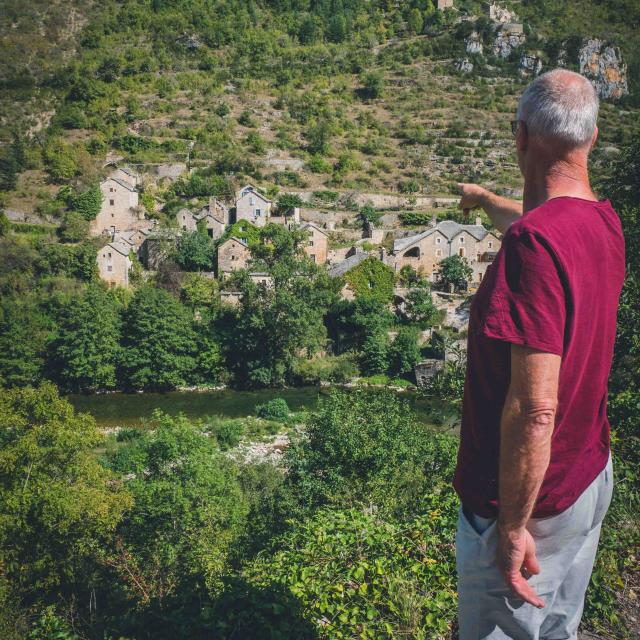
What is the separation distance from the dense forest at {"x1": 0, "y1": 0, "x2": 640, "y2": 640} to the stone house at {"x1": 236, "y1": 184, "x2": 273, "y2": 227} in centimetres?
178

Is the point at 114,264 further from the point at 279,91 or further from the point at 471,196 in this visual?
the point at 279,91

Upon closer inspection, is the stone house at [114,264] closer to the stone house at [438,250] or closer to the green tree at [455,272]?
→ the stone house at [438,250]

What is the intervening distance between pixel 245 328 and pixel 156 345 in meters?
3.53

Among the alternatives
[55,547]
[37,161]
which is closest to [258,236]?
[37,161]

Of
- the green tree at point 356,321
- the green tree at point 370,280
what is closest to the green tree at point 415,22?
the green tree at point 370,280

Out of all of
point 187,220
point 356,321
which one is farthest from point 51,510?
point 187,220

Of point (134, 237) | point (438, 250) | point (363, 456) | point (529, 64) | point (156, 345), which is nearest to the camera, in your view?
point (363, 456)

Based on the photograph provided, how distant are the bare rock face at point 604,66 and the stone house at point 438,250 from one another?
1969 inches

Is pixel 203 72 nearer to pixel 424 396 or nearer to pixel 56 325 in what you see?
pixel 56 325

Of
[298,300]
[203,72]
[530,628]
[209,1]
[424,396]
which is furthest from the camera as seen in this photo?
[209,1]

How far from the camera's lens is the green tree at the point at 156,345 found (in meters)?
23.3

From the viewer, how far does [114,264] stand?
28547 mm

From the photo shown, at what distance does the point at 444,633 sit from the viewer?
2566 mm

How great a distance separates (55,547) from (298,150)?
41.3m
